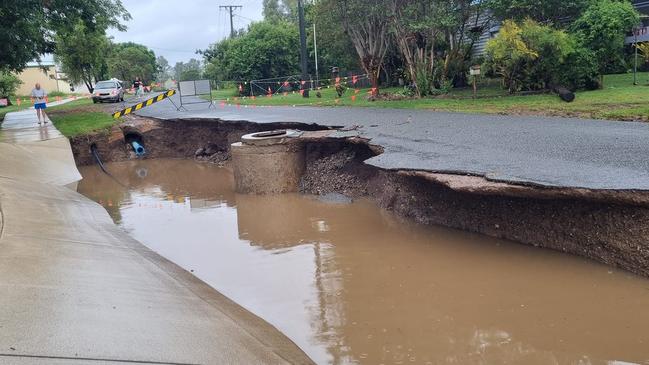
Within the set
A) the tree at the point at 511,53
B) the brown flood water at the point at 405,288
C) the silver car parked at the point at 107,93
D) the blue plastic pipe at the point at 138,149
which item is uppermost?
the tree at the point at 511,53

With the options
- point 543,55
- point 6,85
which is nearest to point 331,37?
point 543,55

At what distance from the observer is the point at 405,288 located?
19.9 ft

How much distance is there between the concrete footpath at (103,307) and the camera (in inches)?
137

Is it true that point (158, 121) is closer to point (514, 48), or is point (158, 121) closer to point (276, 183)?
point (276, 183)

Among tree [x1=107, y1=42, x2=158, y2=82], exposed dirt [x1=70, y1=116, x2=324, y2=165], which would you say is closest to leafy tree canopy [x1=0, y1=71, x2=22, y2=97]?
tree [x1=107, y1=42, x2=158, y2=82]

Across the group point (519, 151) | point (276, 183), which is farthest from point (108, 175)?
point (519, 151)

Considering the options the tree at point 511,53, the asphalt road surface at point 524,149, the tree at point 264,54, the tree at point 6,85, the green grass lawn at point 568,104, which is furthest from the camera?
the tree at point 6,85

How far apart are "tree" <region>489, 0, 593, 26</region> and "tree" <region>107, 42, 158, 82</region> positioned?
179ft

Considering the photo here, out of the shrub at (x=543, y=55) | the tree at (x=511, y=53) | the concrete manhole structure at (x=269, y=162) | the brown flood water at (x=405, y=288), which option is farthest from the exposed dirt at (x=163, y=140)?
the shrub at (x=543, y=55)

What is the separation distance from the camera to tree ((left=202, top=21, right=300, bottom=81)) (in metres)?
40.7

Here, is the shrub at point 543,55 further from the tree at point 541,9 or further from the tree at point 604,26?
the tree at point 541,9

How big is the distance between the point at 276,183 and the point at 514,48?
32.3 feet

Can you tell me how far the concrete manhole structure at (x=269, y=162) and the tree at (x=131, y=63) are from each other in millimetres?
58085

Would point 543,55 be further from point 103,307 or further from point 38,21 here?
point 103,307
